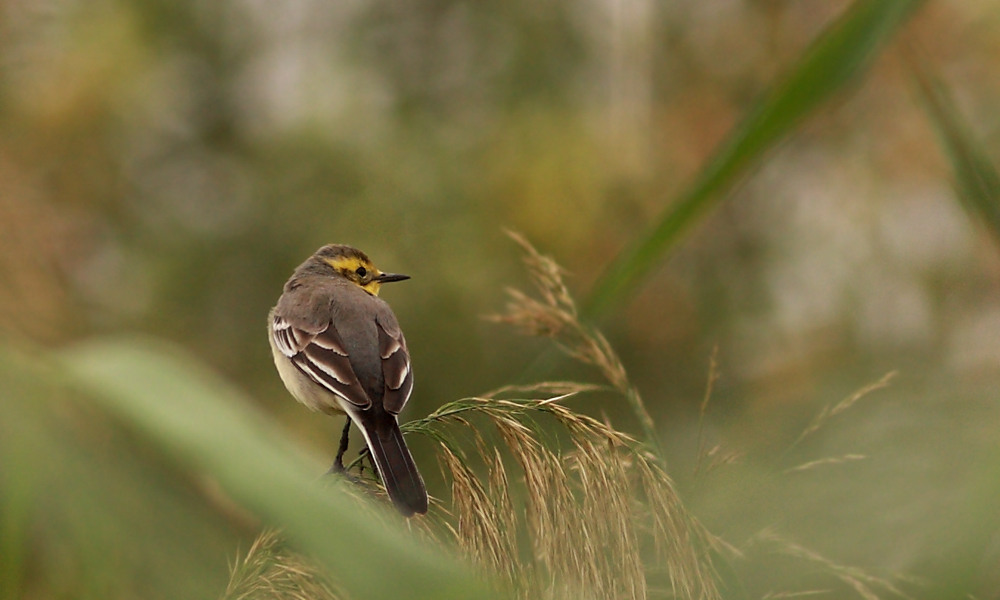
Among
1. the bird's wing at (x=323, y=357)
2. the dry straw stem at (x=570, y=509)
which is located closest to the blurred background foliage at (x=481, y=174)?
the bird's wing at (x=323, y=357)

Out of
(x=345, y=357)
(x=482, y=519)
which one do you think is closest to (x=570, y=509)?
(x=482, y=519)

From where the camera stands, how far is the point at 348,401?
3.81 metres

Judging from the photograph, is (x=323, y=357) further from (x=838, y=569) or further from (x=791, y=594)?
(x=838, y=569)

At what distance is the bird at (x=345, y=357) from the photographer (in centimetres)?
363

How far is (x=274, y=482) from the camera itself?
0.69 m

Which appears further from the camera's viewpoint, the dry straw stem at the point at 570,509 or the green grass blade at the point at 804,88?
the dry straw stem at the point at 570,509

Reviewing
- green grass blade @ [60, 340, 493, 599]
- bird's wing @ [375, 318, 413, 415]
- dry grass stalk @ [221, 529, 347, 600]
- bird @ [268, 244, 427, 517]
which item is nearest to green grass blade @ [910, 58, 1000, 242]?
green grass blade @ [60, 340, 493, 599]

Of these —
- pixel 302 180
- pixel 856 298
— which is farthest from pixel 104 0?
pixel 856 298

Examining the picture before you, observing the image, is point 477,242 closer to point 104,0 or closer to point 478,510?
point 104,0

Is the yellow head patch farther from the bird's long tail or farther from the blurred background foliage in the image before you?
the bird's long tail

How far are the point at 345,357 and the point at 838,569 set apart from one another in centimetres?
244

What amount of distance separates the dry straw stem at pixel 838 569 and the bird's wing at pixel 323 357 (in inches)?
71.7

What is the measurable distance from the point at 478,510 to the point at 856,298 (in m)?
5.99

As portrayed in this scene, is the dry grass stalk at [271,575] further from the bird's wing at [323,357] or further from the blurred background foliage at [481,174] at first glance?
the blurred background foliage at [481,174]
